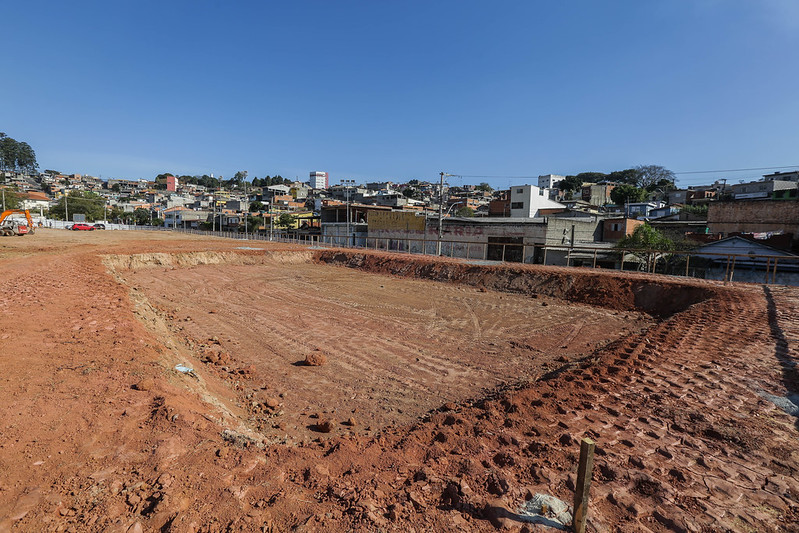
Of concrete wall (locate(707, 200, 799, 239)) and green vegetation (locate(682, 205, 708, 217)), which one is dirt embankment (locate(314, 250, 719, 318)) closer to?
concrete wall (locate(707, 200, 799, 239))

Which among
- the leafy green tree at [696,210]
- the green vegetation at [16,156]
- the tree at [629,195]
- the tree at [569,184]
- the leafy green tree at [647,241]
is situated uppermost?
the green vegetation at [16,156]

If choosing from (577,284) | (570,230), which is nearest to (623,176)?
(570,230)

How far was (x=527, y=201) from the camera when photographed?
59344 mm

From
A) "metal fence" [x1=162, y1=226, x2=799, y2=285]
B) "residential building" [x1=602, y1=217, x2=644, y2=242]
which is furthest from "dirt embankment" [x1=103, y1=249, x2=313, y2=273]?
"residential building" [x1=602, y1=217, x2=644, y2=242]

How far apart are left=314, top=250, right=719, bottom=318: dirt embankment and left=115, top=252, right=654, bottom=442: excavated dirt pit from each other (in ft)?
3.80

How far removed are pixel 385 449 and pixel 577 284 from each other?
17.4m

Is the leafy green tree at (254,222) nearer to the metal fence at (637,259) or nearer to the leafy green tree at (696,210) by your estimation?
the metal fence at (637,259)

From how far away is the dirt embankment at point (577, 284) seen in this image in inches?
657

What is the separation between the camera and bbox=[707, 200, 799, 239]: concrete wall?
117ft

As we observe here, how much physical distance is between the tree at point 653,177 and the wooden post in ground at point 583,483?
4538 inches

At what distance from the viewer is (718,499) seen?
3.83 meters

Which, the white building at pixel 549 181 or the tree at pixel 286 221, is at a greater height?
the white building at pixel 549 181

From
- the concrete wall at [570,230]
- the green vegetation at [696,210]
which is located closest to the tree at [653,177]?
the green vegetation at [696,210]

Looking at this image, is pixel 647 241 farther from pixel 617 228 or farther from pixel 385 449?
pixel 385 449
